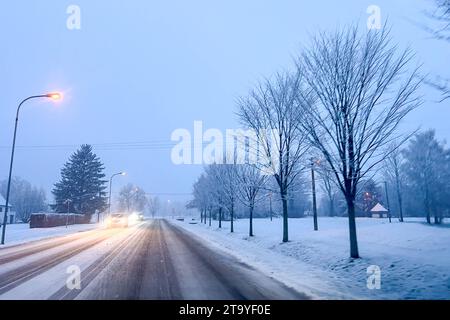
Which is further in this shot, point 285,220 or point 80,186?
point 80,186

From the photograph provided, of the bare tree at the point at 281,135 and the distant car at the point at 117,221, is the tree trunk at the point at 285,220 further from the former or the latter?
the distant car at the point at 117,221

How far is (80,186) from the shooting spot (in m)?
63.9

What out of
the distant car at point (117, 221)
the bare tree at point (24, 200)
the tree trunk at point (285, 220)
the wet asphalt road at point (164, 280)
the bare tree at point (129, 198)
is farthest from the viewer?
the bare tree at point (129, 198)

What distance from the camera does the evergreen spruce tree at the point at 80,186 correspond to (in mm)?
62938

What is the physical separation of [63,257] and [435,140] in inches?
1684

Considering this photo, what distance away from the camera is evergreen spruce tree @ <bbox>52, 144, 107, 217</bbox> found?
62.9 metres

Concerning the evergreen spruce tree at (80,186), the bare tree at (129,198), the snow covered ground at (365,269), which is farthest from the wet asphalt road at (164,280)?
the bare tree at (129,198)

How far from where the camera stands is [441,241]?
14781mm

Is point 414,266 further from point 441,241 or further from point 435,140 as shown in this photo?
point 435,140

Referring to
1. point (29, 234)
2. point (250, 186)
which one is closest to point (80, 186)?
point (29, 234)

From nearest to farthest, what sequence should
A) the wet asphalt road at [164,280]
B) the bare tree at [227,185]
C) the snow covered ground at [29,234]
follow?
1. the wet asphalt road at [164,280]
2. the snow covered ground at [29,234]
3. the bare tree at [227,185]

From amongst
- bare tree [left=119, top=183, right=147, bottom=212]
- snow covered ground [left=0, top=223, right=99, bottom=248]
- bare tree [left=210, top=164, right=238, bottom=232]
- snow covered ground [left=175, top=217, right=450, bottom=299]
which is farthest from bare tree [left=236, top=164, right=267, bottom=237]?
bare tree [left=119, top=183, right=147, bottom=212]

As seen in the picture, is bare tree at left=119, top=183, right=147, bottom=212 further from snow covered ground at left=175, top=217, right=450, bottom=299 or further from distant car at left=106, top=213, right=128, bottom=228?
snow covered ground at left=175, top=217, right=450, bottom=299

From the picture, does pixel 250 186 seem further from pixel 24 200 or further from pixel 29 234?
pixel 24 200
